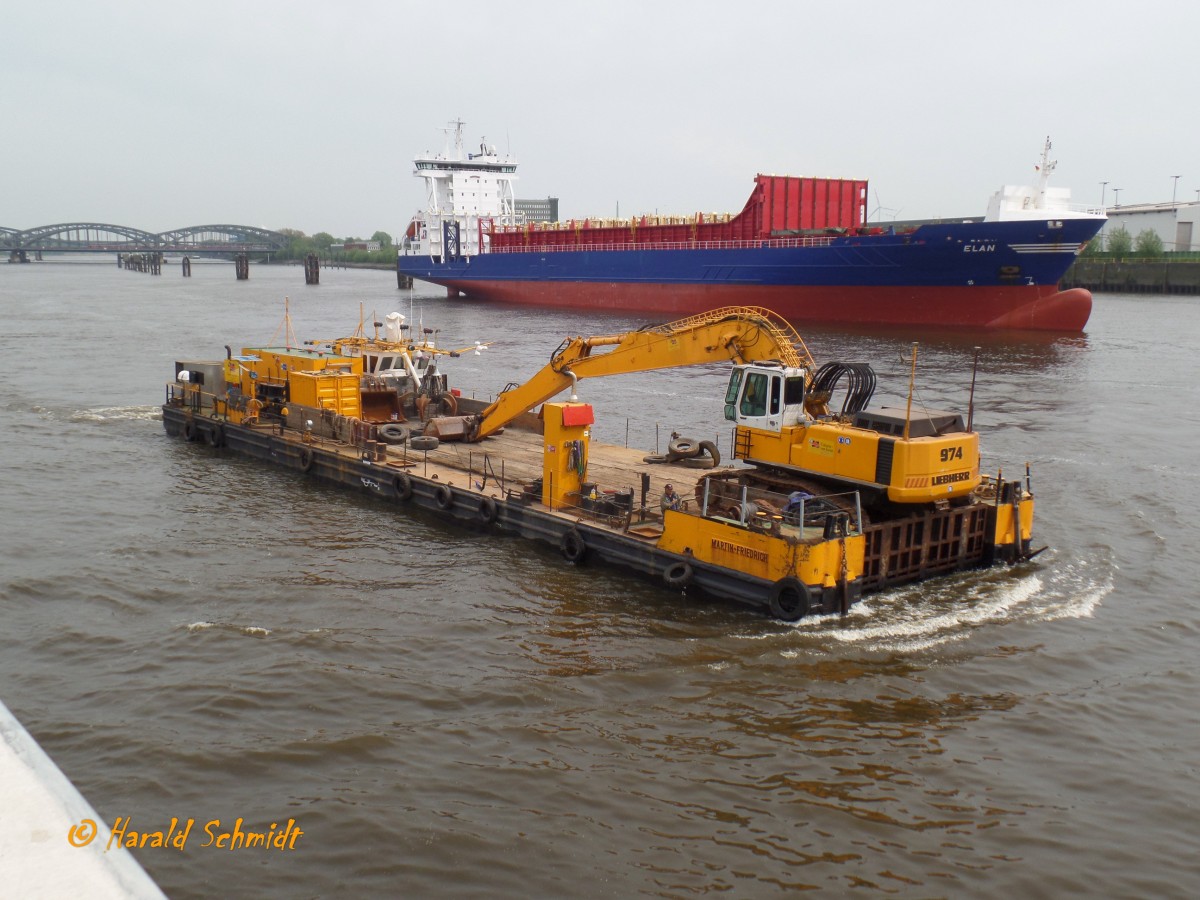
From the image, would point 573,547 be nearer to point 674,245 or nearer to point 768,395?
point 768,395

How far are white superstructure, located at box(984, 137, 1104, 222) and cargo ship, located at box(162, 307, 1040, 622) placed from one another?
36.7 meters

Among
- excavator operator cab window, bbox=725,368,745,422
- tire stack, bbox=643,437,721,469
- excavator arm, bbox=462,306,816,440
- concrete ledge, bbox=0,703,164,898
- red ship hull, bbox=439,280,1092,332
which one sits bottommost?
tire stack, bbox=643,437,721,469

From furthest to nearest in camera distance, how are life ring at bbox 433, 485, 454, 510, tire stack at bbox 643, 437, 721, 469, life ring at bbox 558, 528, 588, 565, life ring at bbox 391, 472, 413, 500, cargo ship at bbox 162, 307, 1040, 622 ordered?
tire stack at bbox 643, 437, 721, 469 < life ring at bbox 391, 472, 413, 500 < life ring at bbox 433, 485, 454, 510 < life ring at bbox 558, 528, 588, 565 < cargo ship at bbox 162, 307, 1040, 622

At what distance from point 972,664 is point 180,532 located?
14665 mm

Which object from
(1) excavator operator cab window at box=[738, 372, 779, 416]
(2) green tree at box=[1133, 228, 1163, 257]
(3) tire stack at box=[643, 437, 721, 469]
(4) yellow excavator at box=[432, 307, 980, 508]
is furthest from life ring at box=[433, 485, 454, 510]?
(2) green tree at box=[1133, 228, 1163, 257]

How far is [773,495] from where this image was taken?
1534 centimetres

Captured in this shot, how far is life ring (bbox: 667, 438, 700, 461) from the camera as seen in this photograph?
20172mm

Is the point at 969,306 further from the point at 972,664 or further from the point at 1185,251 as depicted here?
the point at 1185,251

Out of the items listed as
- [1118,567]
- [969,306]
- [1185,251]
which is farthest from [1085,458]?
[1185,251]

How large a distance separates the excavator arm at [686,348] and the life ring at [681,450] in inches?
89.2

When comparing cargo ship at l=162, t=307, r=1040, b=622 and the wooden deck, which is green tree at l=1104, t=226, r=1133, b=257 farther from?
cargo ship at l=162, t=307, r=1040, b=622

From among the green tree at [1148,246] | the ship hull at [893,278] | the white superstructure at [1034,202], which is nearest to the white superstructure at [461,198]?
the ship hull at [893,278]

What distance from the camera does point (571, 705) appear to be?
1198 cm

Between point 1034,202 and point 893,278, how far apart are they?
8.31 metres
